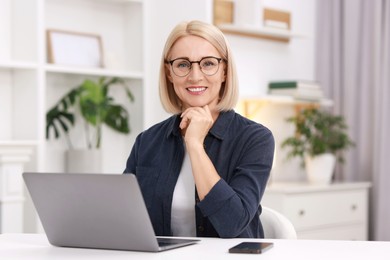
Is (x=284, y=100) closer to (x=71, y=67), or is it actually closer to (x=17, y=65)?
(x=71, y=67)

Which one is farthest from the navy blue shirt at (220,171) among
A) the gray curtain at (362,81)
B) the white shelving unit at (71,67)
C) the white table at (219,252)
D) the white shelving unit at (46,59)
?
the gray curtain at (362,81)

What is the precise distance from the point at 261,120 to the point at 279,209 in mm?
763

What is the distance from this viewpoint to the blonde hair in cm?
214

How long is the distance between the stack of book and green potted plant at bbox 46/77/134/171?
110 centimetres

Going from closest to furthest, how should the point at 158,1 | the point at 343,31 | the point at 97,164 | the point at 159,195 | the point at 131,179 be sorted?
the point at 131,179 < the point at 159,195 < the point at 97,164 < the point at 158,1 < the point at 343,31

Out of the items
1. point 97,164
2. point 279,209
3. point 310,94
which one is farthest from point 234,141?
point 310,94

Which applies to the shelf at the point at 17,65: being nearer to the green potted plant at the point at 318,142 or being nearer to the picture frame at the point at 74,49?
the picture frame at the point at 74,49

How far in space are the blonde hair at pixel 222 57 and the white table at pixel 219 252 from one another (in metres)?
0.54

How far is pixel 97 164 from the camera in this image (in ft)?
12.3

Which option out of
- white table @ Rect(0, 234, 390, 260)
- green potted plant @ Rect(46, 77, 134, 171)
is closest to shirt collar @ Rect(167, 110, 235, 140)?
white table @ Rect(0, 234, 390, 260)

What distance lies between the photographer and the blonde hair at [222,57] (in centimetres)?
214

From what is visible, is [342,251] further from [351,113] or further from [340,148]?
[351,113]

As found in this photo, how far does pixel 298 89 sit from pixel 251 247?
9.87 ft

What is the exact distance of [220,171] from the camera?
2.09 m
